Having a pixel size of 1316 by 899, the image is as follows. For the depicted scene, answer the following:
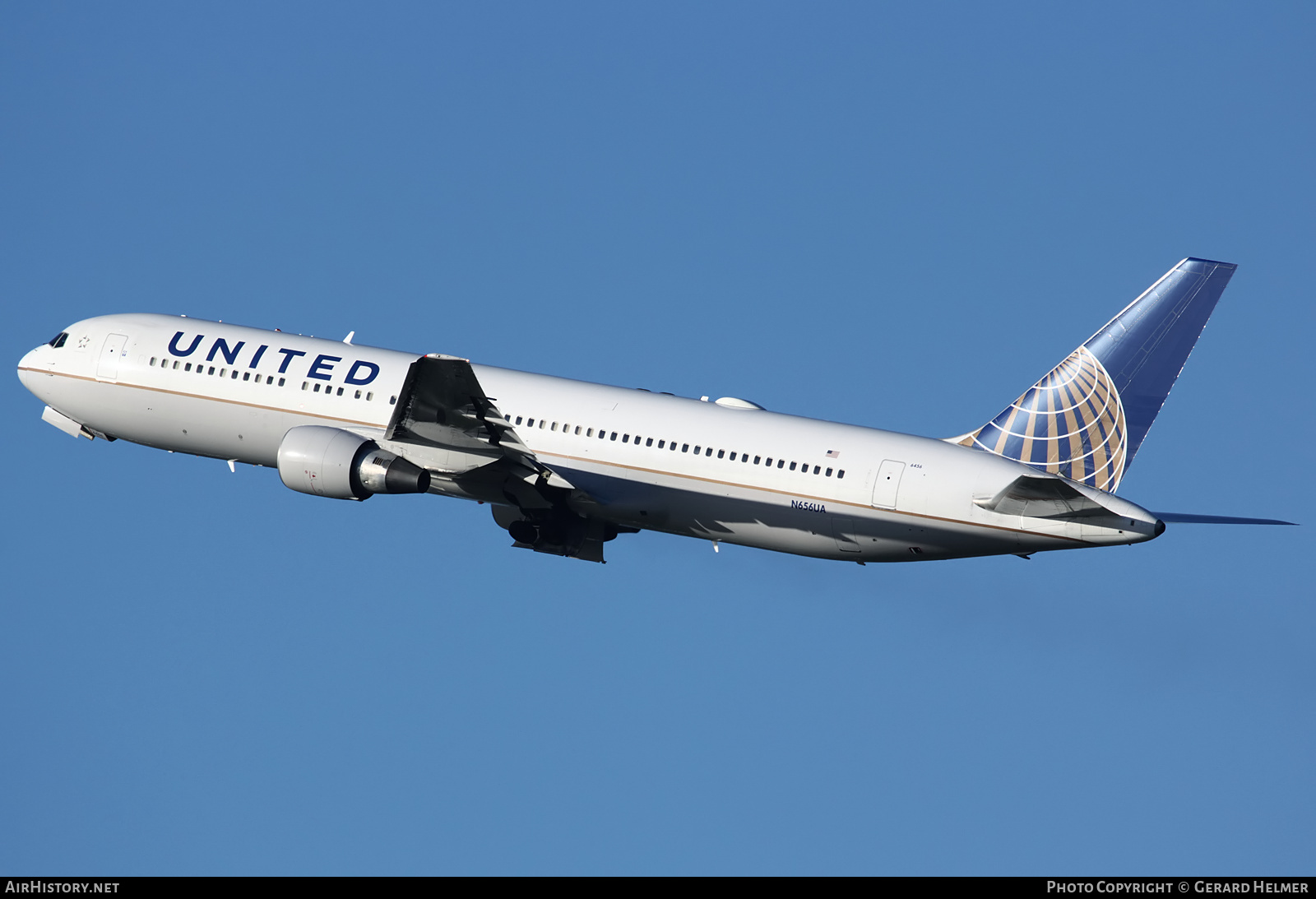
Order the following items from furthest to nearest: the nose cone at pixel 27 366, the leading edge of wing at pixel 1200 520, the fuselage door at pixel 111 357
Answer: the nose cone at pixel 27 366 < the fuselage door at pixel 111 357 < the leading edge of wing at pixel 1200 520

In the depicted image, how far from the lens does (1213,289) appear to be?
123 feet

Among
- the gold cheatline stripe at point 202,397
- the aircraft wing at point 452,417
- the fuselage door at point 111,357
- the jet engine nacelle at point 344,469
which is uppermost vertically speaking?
the fuselage door at point 111,357

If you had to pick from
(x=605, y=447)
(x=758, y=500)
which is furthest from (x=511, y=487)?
(x=758, y=500)

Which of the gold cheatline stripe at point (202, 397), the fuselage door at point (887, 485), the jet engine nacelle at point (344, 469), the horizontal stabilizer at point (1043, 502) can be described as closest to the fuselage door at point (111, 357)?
the gold cheatline stripe at point (202, 397)

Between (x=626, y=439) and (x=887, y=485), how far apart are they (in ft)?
20.7

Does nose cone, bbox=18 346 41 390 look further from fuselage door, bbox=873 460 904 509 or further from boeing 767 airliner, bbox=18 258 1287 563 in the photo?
fuselage door, bbox=873 460 904 509

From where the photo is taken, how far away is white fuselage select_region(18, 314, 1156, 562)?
3628 cm

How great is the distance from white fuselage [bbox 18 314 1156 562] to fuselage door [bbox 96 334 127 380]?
0.05m

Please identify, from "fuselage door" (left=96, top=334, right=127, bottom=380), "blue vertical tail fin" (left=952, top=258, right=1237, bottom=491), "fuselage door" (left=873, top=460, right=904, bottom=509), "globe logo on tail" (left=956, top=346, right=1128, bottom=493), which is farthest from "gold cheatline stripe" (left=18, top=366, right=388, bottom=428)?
"blue vertical tail fin" (left=952, top=258, right=1237, bottom=491)

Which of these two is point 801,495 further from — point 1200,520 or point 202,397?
point 202,397

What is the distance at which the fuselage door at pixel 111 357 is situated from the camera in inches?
1709

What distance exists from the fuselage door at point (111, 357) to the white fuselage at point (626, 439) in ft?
0.16

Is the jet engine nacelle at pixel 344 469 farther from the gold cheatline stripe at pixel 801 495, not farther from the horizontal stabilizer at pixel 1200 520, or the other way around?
the horizontal stabilizer at pixel 1200 520

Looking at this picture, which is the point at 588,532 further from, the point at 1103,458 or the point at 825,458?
the point at 1103,458
